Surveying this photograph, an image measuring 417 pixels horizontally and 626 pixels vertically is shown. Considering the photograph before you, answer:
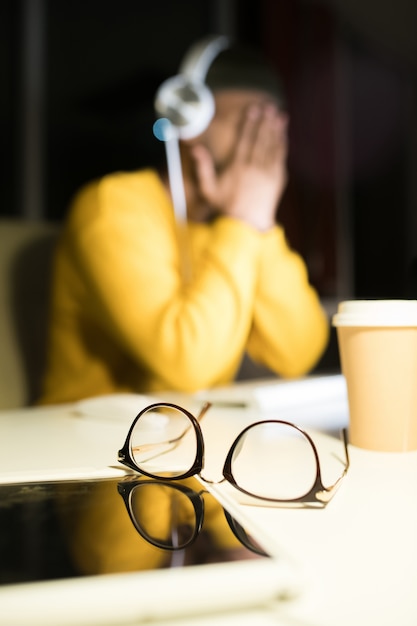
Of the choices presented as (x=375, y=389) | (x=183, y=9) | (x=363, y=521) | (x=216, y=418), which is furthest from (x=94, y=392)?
(x=183, y=9)

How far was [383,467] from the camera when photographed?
0.43 metres

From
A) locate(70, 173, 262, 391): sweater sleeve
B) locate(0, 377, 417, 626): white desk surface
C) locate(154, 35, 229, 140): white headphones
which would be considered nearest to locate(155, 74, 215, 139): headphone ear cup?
locate(154, 35, 229, 140): white headphones

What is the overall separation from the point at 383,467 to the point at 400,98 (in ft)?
3.01

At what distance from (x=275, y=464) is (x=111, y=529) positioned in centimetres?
19

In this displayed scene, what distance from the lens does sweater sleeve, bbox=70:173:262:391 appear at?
953mm

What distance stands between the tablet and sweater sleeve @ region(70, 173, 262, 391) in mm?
608

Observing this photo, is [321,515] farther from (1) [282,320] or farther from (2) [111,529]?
(1) [282,320]

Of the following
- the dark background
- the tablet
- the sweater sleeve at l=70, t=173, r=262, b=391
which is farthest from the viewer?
the dark background

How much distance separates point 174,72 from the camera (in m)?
2.02

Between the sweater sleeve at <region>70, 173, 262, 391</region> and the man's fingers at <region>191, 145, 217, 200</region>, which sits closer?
the sweater sleeve at <region>70, 173, 262, 391</region>

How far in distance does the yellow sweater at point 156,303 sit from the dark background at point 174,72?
0.23 meters

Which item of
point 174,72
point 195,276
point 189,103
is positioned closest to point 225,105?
point 189,103

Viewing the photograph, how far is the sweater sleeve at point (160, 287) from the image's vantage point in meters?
0.95

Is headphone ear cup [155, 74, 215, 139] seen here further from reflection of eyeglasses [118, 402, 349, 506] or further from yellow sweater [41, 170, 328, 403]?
reflection of eyeglasses [118, 402, 349, 506]
